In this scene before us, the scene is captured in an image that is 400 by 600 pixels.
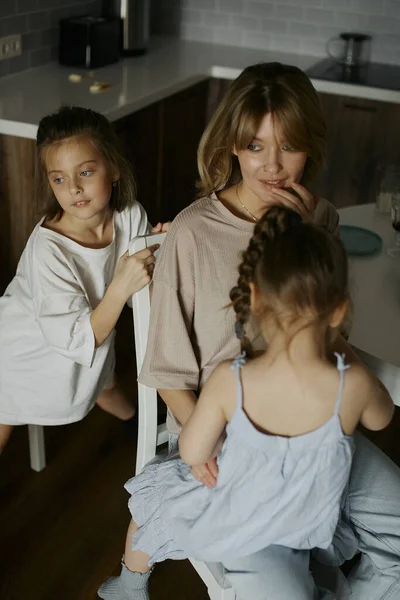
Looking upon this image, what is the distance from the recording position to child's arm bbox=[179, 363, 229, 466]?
50.1 inches

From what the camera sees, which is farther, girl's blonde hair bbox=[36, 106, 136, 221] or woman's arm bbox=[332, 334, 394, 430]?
girl's blonde hair bbox=[36, 106, 136, 221]

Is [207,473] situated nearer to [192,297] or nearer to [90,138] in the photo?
[192,297]

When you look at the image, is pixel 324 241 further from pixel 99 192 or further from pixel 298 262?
pixel 99 192

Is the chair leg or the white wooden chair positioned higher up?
the white wooden chair

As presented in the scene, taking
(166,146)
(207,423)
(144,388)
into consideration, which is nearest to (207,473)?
(207,423)

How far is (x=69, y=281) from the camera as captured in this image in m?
1.79

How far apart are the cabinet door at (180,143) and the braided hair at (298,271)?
194cm

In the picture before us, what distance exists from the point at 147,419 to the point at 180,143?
1.96 meters

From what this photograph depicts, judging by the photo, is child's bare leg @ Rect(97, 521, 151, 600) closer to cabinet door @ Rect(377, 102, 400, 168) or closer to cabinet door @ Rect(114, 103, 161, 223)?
cabinet door @ Rect(114, 103, 161, 223)

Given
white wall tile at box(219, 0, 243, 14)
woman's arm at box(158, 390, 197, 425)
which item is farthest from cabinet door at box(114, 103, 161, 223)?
woman's arm at box(158, 390, 197, 425)

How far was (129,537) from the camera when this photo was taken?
5.25ft

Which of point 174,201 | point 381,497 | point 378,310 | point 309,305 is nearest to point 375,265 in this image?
point 378,310

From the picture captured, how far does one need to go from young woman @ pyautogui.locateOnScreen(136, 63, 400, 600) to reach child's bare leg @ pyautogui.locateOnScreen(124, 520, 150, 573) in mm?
266

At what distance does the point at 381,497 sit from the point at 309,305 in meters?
0.52
